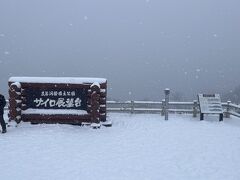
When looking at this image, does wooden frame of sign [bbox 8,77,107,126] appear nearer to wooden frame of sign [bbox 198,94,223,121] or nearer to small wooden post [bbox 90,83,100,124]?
small wooden post [bbox 90,83,100,124]

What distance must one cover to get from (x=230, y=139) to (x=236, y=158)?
2339mm

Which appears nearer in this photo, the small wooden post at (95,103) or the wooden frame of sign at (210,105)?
the small wooden post at (95,103)

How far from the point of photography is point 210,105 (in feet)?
55.5

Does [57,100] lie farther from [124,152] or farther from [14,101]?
[124,152]

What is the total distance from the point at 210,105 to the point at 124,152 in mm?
6966

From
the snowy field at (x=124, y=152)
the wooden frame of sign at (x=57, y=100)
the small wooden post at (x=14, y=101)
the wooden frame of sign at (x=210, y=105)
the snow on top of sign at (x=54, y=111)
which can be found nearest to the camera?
the snowy field at (x=124, y=152)

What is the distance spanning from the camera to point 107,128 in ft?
48.1

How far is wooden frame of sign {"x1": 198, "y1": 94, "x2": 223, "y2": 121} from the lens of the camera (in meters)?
16.6

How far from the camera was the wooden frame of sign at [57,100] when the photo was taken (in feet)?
48.0

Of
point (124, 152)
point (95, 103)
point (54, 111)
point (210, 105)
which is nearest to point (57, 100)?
point (54, 111)

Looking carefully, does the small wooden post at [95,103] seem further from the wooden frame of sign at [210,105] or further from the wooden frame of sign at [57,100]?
the wooden frame of sign at [210,105]

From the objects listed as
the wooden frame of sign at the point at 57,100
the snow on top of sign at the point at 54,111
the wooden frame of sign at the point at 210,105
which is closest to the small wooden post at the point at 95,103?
the wooden frame of sign at the point at 57,100

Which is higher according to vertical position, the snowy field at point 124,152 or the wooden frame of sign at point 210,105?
the wooden frame of sign at point 210,105

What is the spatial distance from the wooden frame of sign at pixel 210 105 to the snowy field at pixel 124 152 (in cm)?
79
